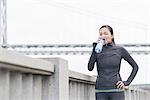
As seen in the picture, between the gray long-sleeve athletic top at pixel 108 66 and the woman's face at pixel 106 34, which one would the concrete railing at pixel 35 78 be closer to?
the gray long-sleeve athletic top at pixel 108 66

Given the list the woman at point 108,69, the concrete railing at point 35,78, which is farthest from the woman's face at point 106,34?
the concrete railing at point 35,78

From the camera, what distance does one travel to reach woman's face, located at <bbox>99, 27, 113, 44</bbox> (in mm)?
3537

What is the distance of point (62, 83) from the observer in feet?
10.2

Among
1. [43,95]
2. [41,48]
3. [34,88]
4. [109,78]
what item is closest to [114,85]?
[109,78]

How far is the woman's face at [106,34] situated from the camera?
354cm

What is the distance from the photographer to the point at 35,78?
266 centimetres

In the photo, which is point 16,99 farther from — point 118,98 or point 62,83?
point 118,98

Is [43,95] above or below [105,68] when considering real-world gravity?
below

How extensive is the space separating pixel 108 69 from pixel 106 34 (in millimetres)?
298

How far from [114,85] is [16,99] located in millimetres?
1384

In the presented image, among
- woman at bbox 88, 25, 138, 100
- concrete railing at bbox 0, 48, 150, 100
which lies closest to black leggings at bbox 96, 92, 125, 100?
woman at bbox 88, 25, 138, 100

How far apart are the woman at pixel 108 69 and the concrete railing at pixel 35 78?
0.25m

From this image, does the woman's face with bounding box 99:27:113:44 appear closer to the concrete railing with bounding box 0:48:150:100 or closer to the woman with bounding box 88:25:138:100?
the woman with bounding box 88:25:138:100

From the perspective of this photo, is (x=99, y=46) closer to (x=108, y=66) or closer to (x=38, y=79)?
(x=108, y=66)
